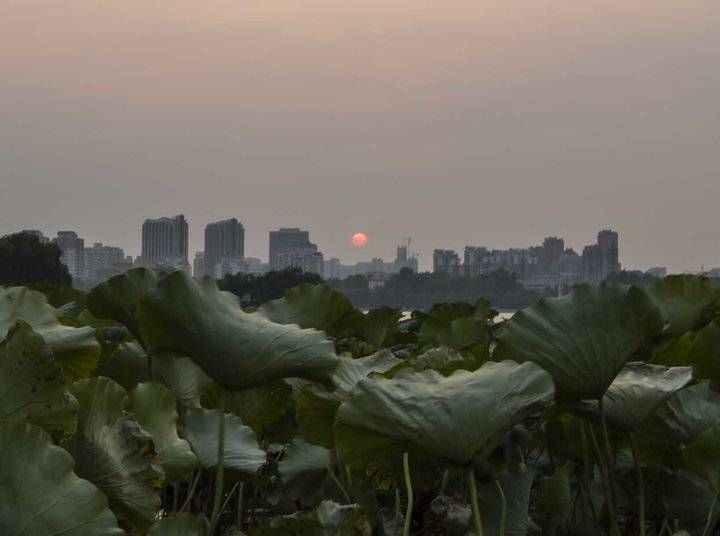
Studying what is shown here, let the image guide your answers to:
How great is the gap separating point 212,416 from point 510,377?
1.73ft

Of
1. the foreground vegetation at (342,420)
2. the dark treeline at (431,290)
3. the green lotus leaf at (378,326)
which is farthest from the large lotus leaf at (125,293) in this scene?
the dark treeline at (431,290)

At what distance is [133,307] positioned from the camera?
1.87 m

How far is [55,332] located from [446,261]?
492 ft

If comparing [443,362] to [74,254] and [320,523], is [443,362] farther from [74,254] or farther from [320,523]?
[74,254]

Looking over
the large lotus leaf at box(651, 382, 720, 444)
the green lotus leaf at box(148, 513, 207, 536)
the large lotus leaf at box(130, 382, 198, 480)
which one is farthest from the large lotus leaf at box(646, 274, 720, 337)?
the green lotus leaf at box(148, 513, 207, 536)

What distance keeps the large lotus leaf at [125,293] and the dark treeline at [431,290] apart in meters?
103

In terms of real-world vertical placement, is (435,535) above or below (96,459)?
below

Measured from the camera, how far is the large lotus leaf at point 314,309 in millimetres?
2287

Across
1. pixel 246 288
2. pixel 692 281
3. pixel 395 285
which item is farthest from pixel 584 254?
pixel 692 281

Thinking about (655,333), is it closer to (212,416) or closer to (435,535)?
(435,535)

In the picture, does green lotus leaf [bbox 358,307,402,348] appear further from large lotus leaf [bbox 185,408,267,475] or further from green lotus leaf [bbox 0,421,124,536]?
green lotus leaf [bbox 0,421,124,536]

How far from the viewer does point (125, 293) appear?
1878mm

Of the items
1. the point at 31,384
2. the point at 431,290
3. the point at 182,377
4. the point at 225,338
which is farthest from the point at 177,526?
the point at 431,290

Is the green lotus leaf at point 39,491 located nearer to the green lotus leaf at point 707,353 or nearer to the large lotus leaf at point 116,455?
Answer: the large lotus leaf at point 116,455
